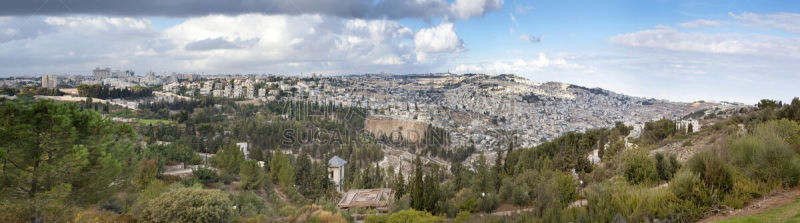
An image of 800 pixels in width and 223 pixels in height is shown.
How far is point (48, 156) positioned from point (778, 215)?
10.2m

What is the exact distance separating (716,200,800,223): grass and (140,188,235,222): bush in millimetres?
7505

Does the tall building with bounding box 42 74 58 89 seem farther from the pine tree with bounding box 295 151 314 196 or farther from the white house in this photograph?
the white house

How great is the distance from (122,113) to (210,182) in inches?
1088

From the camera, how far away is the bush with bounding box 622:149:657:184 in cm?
897

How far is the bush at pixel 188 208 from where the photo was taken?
6.63m

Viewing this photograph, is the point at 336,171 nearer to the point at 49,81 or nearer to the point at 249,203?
the point at 249,203

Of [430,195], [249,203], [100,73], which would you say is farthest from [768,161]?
[100,73]

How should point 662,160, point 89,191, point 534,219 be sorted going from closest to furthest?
point 534,219
point 89,191
point 662,160

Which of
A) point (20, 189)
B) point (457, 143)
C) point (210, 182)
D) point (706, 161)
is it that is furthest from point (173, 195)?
point (457, 143)

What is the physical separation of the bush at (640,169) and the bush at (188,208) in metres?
9.17

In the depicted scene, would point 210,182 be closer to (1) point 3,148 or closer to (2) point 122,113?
(1) point 3,148

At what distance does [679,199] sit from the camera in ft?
17.1

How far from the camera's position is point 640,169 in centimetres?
929

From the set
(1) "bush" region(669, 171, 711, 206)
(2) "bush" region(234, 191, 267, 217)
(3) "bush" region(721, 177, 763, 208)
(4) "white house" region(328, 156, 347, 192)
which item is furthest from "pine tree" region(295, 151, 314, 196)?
(3) "bush" region(721, 177, 763, 208)
